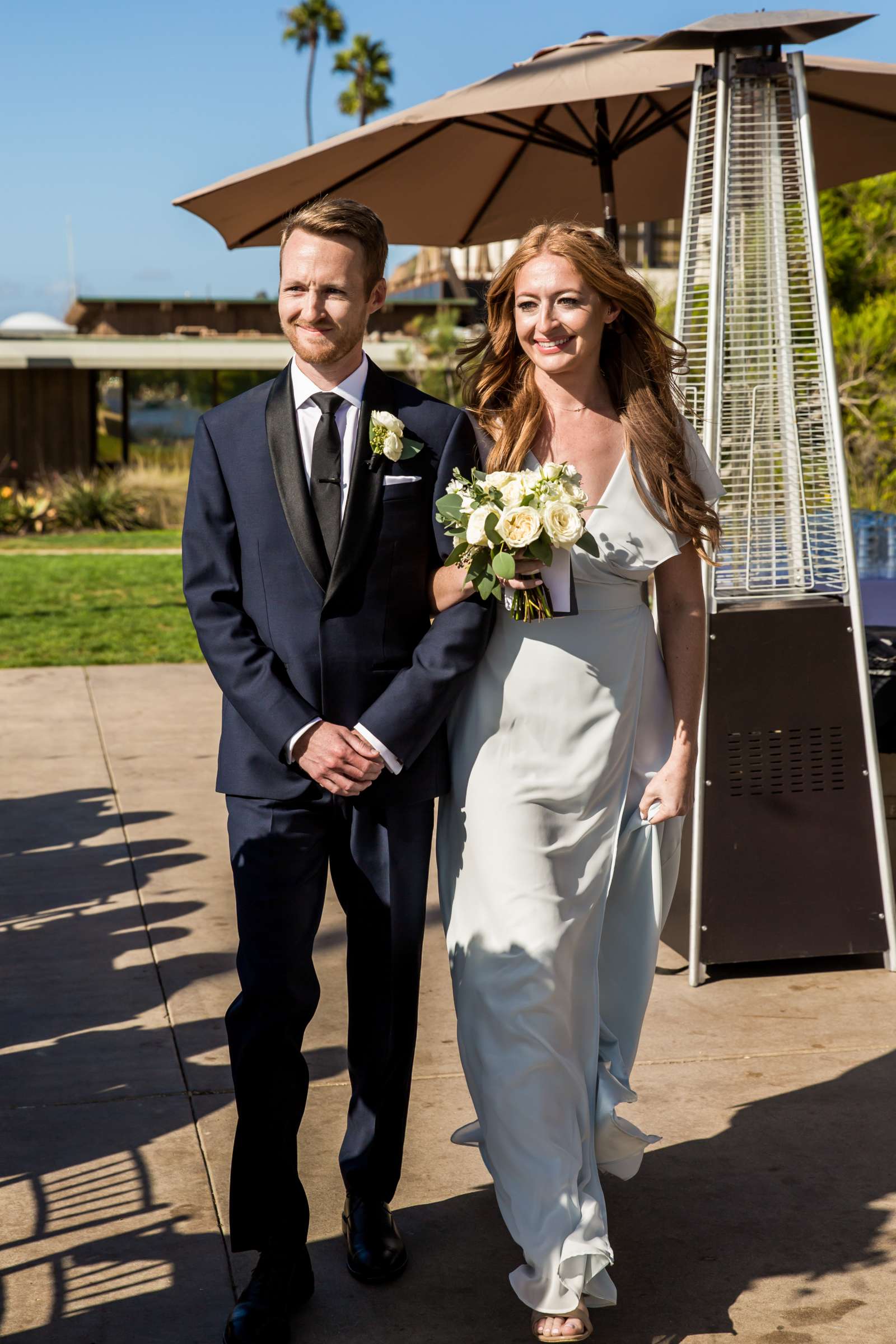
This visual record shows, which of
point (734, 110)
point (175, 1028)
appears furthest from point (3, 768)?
point (734, 110)

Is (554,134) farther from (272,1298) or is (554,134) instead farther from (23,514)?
(23,514)

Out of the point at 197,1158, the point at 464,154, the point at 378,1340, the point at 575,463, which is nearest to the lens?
the point at 378,1340

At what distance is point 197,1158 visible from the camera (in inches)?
146

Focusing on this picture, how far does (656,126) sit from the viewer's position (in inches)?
271

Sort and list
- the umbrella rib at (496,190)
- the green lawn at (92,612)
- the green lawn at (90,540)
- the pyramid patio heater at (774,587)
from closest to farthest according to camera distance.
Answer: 1. the pyramid patio heater at (774,587)
2. the umbrella rib at (496,190)
3. the green lawn at (92,612)
4. the green lawn at (90,540)

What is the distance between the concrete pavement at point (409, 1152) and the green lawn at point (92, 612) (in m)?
6.69

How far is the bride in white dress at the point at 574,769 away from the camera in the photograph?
9.78 ft

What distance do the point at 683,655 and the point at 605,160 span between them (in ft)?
14.9

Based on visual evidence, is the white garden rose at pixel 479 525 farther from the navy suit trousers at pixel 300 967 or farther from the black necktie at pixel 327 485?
the navy suit trousers at pixel 300 967

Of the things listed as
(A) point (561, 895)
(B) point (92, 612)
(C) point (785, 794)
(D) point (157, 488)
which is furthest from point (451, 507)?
(D) point (157, 488)

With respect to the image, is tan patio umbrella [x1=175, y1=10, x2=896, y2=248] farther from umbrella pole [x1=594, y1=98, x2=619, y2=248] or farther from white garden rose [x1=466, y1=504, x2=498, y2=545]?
white garden rose [x1=466, y1=504, x2=498, y2=545]

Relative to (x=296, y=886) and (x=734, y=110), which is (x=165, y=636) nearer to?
(x=734, y=110)

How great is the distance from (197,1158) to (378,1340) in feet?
3.06

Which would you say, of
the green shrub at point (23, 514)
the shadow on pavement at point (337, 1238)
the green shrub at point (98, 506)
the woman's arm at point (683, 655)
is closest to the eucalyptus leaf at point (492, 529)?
the woman's arm at point (683, 655)
